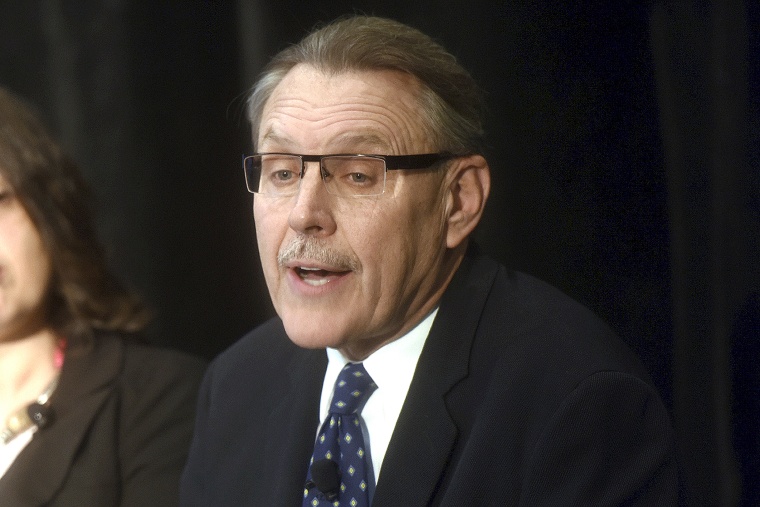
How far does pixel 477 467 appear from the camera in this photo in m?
1.42

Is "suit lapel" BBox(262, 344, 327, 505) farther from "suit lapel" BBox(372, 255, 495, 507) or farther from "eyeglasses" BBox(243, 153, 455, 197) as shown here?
"eyeglasses" BBox(243, 153, 455, 197)

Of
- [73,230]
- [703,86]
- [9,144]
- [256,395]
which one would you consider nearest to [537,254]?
[703,86]

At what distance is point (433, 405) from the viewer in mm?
1507

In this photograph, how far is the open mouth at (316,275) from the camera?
5.01 ft

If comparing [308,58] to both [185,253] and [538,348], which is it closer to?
[538,348]

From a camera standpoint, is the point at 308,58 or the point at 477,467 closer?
the point at 477,467

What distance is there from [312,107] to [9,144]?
85 cm

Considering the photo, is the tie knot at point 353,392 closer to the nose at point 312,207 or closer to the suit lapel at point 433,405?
the suit lapel at point 433,405

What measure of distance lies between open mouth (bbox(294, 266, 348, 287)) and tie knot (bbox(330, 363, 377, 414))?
0.19 meters

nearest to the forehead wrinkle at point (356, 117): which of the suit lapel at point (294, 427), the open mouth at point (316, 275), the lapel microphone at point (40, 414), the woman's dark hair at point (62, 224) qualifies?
the open mouth at point (316, 275)

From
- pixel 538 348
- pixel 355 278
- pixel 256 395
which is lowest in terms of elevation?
pixel 256 395

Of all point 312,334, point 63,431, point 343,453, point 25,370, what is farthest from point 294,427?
point 25,370

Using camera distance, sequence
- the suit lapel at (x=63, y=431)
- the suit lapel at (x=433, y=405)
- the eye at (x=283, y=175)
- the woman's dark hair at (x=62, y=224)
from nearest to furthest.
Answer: the suit lapel at (x=433, y=405) → the eye at (x=283, y=175) → the suit lapel at (x=63, y=431) → the woman's dark hair at (x=62, y=224)

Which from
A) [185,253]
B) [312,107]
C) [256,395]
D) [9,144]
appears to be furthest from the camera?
[185,253]
